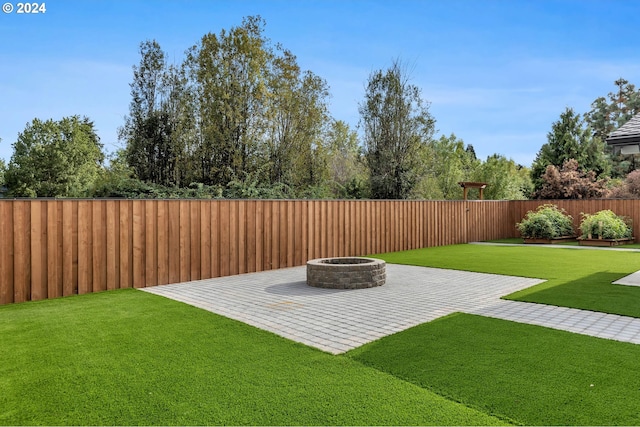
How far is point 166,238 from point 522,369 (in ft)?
20.6

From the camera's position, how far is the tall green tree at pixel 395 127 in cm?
1744

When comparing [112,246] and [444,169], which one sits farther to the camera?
[444,169]

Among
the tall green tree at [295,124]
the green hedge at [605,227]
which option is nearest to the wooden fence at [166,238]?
the tall green tree at [295,124]

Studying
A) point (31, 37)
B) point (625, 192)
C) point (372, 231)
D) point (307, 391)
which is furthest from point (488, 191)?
point (307, 391)

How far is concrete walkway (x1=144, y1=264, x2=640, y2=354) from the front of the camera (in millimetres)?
4516

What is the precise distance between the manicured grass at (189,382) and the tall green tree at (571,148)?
2624 centimetres

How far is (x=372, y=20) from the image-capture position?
40.7ft

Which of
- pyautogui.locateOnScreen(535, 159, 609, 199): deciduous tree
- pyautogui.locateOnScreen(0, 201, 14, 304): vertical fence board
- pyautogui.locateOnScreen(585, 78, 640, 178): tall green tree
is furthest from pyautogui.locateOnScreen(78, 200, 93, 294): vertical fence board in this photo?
pyautogui.locateOnScreen(585, 78, 640, 178): tall green tree

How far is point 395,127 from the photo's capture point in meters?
17.5

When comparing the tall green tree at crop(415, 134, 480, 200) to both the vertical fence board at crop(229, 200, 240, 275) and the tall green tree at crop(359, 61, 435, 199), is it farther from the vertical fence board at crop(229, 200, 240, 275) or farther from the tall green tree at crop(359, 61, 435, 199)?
the vertical fence board at crop(229, 200, 240, 275)

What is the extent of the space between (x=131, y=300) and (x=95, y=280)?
1131 millimetres

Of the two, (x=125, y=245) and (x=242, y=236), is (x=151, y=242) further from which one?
(x=242, y=236)

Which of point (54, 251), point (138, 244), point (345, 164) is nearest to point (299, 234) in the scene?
point (138, 244)

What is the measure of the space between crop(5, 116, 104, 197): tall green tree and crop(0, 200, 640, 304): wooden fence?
23.1 m
